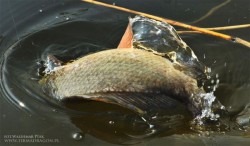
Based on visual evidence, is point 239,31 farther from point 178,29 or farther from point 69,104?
point 69,104

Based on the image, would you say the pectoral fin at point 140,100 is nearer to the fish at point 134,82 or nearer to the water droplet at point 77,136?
the fish at point 134,82

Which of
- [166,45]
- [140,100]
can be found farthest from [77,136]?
[166,45]

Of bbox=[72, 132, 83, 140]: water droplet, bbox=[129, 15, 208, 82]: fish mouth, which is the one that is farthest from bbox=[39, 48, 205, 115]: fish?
bbox=[72, 132, 83, 140]: water droplet

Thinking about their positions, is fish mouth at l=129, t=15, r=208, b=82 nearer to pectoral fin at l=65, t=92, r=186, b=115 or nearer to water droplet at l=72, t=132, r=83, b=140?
pectoral fin at l=65, t=92, r=186, b=115

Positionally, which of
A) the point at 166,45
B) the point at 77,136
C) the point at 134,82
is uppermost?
the point at 166,45

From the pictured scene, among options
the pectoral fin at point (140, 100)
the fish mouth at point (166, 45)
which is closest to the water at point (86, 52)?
the pectoral fin at point (140, 100)

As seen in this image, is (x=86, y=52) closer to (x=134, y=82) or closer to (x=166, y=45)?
(x=166, y=45)

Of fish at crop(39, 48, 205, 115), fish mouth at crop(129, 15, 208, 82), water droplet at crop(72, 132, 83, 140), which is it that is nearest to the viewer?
fish at crop(39, 48, 205, 115)

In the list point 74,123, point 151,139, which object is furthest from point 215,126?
point 74,123
